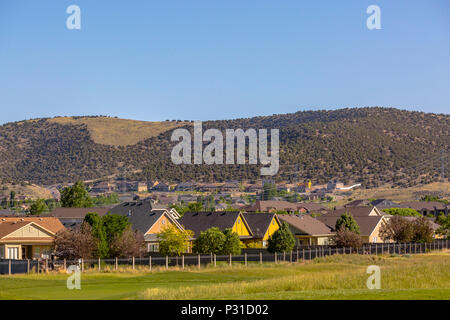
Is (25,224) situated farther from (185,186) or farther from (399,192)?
(399,192)

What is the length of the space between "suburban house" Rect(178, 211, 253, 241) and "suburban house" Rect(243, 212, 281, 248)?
2.51 ft

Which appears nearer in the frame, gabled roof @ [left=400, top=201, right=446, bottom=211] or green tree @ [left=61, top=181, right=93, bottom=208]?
green tree @ [left=61, top=181, right=93, bottom=208]

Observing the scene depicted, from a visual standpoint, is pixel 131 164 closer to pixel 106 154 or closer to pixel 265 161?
pixel 106 154

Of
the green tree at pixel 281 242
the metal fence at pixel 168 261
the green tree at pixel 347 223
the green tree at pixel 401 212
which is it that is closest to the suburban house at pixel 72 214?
the green tree at pixel 347 223

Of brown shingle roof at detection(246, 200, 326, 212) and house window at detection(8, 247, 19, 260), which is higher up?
brown shingle roof at detection(246, 200, 326, 212)

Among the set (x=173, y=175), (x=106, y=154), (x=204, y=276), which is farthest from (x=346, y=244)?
(x=106, y=154)

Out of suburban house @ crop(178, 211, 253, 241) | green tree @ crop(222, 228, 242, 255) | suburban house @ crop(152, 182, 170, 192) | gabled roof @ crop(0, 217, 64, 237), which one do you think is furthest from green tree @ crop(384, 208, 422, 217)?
suburban house @ crop(152, 182, 170, 192)

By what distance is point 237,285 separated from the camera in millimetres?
34562

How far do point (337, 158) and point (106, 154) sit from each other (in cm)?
6658

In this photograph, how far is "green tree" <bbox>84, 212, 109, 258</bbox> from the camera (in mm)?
57812

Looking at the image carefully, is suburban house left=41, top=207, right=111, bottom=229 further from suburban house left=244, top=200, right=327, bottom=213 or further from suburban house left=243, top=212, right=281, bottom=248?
suburban house left=244, top=200, right=327, bottom=213

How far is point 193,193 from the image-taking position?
561ft

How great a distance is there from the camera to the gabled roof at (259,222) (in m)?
80.6

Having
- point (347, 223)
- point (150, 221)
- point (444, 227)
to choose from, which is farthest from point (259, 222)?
point (444, 227)
